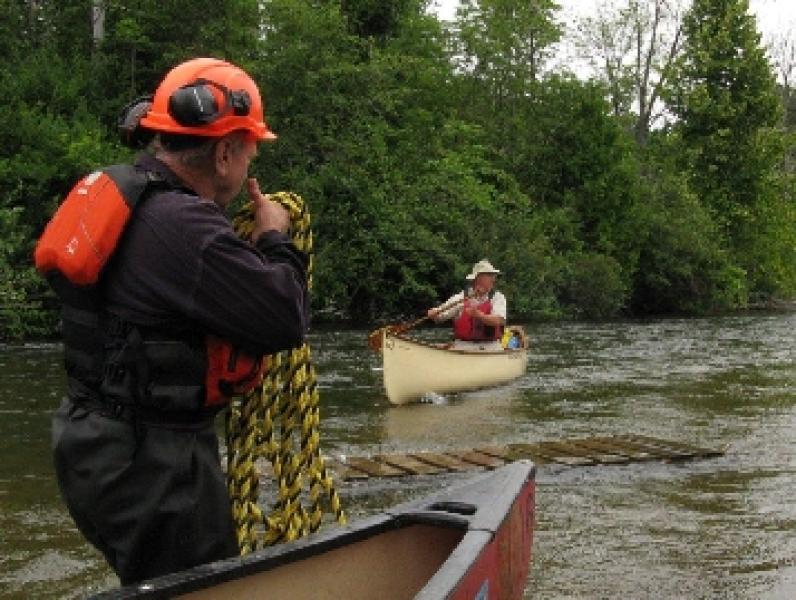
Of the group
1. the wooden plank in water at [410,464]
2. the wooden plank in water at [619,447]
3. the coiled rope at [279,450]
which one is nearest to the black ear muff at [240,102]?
the coiled rope at [279,450]

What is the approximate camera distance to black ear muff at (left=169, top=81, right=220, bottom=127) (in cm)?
250

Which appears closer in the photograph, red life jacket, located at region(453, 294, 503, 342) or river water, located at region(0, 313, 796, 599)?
river water, located at region(0, 313, 796, 599)

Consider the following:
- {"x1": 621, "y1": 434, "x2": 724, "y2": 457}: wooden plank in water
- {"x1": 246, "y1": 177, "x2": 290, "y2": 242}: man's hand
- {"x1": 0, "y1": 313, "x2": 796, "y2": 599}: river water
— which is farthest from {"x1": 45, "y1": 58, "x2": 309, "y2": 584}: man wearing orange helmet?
{"x1": 621, "y1": 434, "x2": 724, "y2": 457}: wooden plank in water

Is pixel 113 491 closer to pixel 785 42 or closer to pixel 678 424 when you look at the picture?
pixel 678 424

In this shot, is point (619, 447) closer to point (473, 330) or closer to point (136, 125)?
point (473, 330)

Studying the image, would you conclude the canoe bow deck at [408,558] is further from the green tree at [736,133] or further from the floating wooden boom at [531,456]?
the green tree at [736,133]

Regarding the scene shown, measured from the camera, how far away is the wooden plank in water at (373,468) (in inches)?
275

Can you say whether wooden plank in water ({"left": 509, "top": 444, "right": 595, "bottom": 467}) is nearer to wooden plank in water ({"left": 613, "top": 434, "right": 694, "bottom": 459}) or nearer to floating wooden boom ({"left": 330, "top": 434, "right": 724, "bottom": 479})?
floating wooden boom ({"left": 330, "top": 434, "right": 724, "bottom": 479})

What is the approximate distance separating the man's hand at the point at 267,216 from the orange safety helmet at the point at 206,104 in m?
0.19

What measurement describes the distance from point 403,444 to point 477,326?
4647mm

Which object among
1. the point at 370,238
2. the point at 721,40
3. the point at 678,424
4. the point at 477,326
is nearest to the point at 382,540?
the point at 678,424

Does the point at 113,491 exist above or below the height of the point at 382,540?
above

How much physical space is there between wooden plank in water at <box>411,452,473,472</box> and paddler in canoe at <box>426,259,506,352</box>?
5.27 metres

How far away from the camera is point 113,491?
8.11 ft
